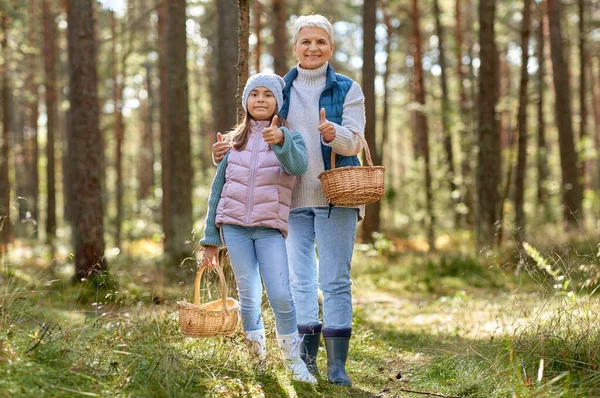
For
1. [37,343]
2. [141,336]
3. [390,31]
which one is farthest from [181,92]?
[390,31]

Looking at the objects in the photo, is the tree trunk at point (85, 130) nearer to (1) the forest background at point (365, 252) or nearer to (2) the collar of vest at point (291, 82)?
(1) the forest background at point (365, 252)

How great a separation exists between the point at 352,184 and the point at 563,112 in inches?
514

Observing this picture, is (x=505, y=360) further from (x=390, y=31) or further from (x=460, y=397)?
(x=390, y=31)

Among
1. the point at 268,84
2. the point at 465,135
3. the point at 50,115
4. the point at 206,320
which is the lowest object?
the point at 206,320

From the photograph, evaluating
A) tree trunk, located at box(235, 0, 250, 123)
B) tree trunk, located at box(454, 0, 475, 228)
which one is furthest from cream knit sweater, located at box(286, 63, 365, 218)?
tree trunk, located at box(454, 0, 475, 228)

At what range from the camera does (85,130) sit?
10.5m

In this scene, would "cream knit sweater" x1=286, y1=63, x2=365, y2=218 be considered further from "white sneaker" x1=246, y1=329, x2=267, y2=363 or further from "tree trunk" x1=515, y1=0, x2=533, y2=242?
"tree trunk" x1=515, y1=0, x2=533, y2=242

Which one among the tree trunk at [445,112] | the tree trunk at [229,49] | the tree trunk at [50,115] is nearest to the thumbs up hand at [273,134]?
the tree trunk at [229,49]

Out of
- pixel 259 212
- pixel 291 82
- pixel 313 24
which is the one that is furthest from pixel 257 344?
pixel 313 24

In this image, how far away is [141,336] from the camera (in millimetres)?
4941

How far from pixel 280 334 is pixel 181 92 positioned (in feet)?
28.5

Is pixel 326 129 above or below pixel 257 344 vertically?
above

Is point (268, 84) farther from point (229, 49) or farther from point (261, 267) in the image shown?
point (229, 49)

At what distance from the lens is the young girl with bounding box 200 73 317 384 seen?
4.49m
